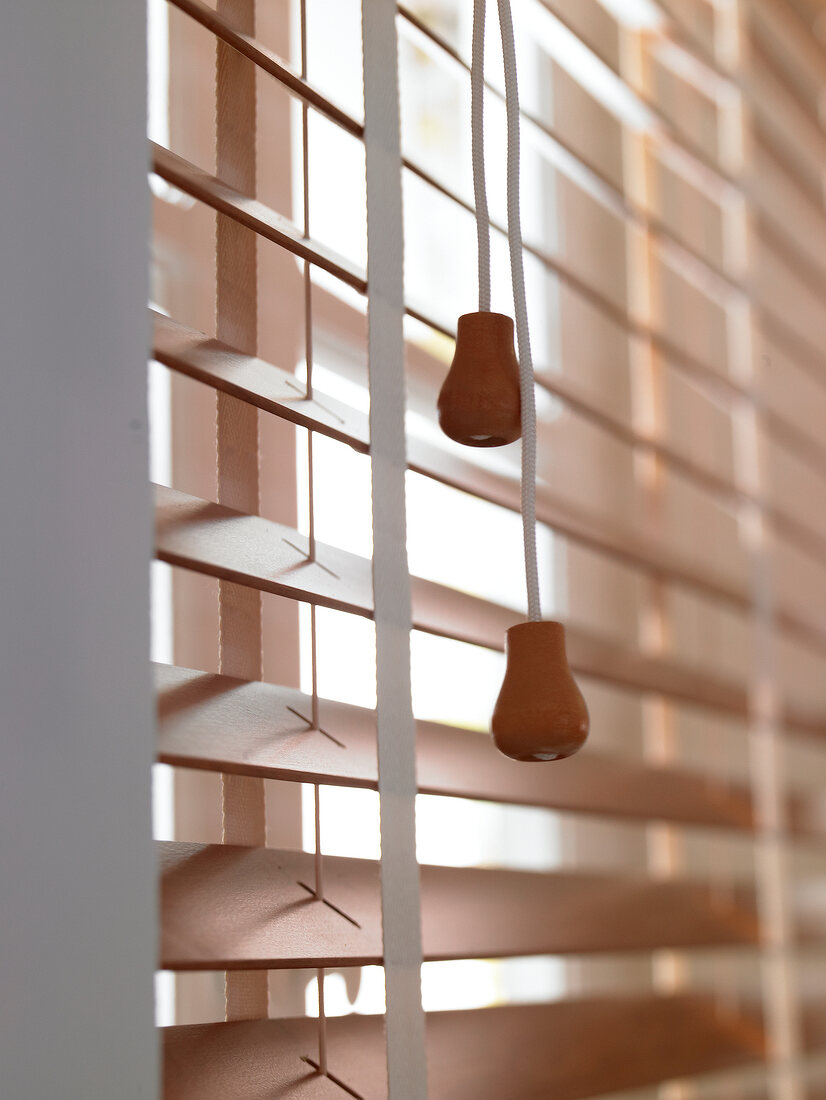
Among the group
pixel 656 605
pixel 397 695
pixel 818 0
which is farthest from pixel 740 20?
pixel 397 695

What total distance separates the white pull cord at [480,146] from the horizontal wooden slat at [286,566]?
0.13 metres

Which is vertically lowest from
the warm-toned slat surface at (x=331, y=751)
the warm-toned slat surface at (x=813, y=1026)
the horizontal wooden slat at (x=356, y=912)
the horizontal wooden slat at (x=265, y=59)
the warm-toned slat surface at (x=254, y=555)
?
the warm-toned slat surface at (x=813, y=1026)

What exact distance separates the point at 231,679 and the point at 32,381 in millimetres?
146

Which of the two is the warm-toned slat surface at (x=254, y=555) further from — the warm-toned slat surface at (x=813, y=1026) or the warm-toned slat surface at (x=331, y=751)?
the warm-toned slat surface at (x=813, y=1026)

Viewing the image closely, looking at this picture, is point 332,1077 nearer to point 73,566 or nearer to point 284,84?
point 73,566

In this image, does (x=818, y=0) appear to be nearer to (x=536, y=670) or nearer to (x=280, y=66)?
(x=280, y=66)

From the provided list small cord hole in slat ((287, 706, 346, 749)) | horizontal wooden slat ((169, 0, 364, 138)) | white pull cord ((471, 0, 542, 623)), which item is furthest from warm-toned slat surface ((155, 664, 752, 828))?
horizontal wooden slat ((169, 0, 364, 138))

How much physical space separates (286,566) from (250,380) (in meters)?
0.08

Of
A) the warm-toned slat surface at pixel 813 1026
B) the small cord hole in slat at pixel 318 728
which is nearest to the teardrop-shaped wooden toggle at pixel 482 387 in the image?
the small cord hole in slat at pixel 318 728

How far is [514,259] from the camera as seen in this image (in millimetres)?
526

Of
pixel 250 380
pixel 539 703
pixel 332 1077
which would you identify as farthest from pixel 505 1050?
pixel 250 380

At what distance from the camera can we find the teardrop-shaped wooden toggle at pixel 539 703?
48 centimetres

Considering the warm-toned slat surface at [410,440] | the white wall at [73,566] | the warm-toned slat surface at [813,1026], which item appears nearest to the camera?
the white wall at [73,566]

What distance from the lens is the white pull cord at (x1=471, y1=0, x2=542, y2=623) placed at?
517mm
